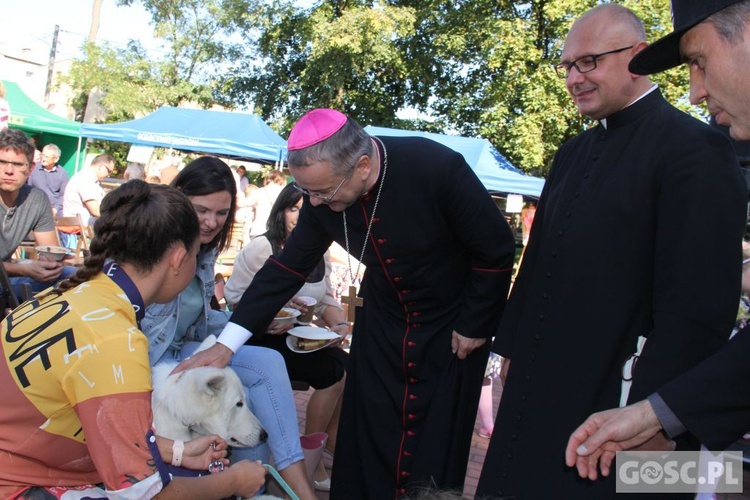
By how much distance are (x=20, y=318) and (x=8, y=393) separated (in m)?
0.23

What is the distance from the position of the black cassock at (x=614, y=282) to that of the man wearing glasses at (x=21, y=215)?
3.16 m

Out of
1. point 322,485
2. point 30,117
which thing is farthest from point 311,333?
point 30,117

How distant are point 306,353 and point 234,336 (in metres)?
0.99

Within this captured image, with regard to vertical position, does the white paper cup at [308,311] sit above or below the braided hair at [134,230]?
below

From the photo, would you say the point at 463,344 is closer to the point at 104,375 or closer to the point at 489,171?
the point at 104,375

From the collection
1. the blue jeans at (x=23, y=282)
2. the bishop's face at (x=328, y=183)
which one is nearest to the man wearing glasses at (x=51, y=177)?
the blue jeans at (x=23, y=282)

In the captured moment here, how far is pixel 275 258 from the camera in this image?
113 inches

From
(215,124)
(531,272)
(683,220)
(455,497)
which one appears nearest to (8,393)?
(455,497)

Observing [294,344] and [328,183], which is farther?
[294,344]

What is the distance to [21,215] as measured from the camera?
177 inches

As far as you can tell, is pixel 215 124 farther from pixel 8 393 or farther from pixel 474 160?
pixel 8 393

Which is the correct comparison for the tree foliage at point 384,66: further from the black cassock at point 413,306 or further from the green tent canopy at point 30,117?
the black cassock at point 413,306

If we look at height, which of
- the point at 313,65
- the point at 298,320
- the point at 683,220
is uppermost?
the point at 313,65

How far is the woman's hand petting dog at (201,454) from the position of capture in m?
2.02
